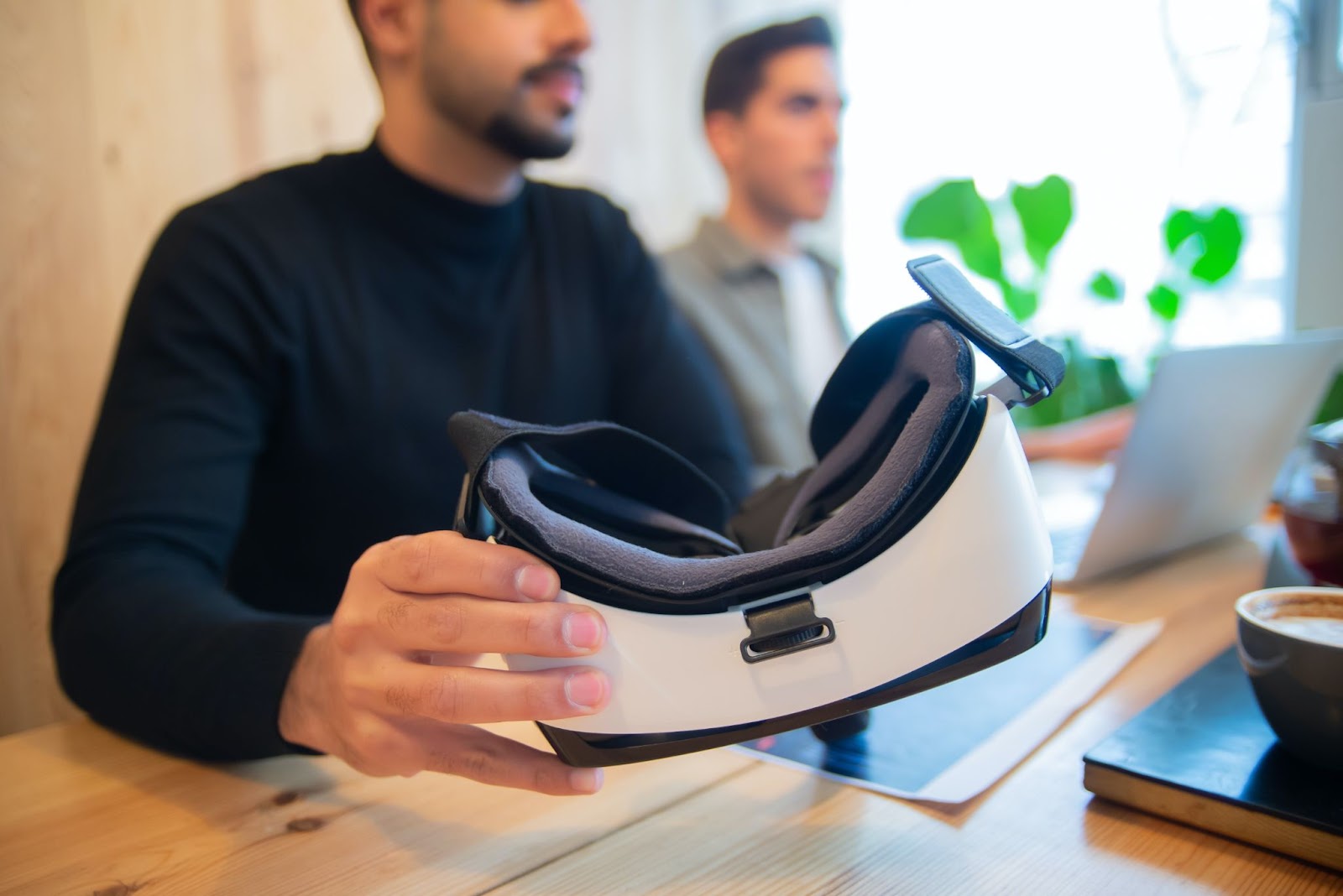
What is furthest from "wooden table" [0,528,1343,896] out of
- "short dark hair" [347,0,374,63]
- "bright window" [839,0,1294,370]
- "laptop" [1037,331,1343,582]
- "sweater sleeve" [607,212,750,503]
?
"bright window" [839,0,1294,370]

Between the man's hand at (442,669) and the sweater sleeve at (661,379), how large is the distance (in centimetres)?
67

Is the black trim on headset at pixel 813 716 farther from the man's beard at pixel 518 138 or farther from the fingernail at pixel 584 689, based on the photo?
the man's beard at pixel 518 138

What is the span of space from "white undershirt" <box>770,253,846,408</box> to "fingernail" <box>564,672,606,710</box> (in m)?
1.71

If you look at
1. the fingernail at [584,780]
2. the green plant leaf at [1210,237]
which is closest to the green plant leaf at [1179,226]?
the green plant leaf at [1210,237]

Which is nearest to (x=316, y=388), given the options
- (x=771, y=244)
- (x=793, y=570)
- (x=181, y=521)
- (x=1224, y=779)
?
(x=181, y=521)

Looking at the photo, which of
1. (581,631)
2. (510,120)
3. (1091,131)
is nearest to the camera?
(581,631)

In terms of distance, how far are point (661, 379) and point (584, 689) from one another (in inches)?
33.3

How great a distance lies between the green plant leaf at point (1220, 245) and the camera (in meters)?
1.66

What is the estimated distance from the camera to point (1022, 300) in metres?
2.00

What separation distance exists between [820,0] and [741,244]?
125 centimetres

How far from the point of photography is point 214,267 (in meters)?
0.94

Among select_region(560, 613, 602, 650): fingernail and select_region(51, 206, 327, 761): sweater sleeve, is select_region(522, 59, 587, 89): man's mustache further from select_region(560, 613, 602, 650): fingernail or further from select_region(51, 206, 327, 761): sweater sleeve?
select_region(560, 613, 602, 650): fingernail

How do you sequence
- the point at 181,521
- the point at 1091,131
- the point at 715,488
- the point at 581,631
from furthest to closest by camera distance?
the point at 1091,131 < the point at 181,521 < the point at 715,488 < the point at 581,631

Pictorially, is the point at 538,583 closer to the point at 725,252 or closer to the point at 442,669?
the point at 442,669
